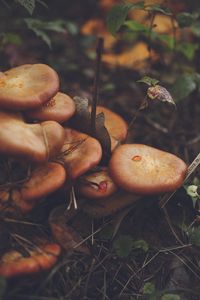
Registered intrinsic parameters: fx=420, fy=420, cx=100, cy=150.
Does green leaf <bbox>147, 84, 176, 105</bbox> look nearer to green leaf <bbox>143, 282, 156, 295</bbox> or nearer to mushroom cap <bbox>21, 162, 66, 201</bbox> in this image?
mushroom cap <bbox>21, 162, 66, 201</bbox>

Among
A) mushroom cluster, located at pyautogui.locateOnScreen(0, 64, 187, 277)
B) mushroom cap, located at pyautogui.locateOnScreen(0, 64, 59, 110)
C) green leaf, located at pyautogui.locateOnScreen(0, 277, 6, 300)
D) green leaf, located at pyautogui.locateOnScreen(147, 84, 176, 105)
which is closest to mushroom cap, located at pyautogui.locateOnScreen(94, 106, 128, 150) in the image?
mushroom cluster, located at pyautogui.locateOnScreen(0, 64, 187, 277)

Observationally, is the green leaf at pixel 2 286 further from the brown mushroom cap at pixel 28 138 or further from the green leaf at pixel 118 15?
the green leaf at pixel 118 15

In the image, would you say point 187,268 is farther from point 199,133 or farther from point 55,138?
point 199,133

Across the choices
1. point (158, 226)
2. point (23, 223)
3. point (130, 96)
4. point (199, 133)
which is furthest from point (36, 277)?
point (130, 96)

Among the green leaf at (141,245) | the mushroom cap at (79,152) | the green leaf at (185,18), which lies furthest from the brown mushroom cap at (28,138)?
the green leaf at (185,18)

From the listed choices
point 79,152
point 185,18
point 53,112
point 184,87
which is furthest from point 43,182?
point 185,18

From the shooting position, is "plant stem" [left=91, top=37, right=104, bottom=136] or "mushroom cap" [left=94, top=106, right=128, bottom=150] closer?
"plant stem" [left=91, top=37, right=104, bottom=136]
